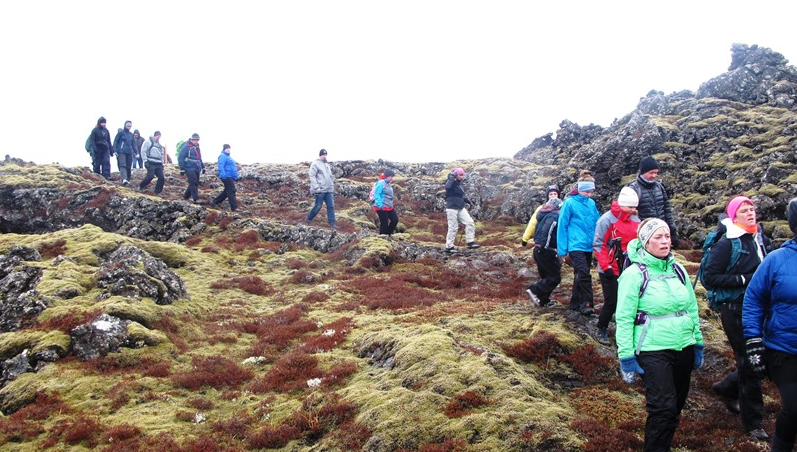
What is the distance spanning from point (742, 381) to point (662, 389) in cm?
244

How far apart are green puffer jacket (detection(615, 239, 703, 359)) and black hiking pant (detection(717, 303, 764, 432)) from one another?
170 cm

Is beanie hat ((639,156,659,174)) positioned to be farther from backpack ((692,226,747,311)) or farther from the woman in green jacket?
the woman in green jacket

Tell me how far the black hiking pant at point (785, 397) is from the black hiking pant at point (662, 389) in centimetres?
97

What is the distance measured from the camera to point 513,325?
12.1 m

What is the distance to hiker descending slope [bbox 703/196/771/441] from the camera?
7.41 metres

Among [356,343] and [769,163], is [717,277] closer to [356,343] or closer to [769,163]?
[356,343]

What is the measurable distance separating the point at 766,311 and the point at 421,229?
26.6m

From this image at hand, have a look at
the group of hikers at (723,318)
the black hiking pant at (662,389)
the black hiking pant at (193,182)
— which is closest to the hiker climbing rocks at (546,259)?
the group of hikers at (723,318)

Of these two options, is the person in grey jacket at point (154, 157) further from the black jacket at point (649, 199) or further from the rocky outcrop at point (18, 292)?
the black jacket at point (649, 199)

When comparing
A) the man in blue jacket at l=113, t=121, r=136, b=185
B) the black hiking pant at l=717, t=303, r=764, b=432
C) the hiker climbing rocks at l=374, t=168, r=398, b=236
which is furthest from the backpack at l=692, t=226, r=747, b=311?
the man in blue jacket at l=113, t=121, r=136, b=185

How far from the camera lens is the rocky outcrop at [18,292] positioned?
11.9 meters

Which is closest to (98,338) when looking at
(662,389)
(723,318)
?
(662,389)

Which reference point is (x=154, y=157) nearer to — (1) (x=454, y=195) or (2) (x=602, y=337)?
(1) (x=454, y=195)

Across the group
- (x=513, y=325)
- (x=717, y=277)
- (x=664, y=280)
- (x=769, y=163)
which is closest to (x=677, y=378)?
(x=664, y=280)
